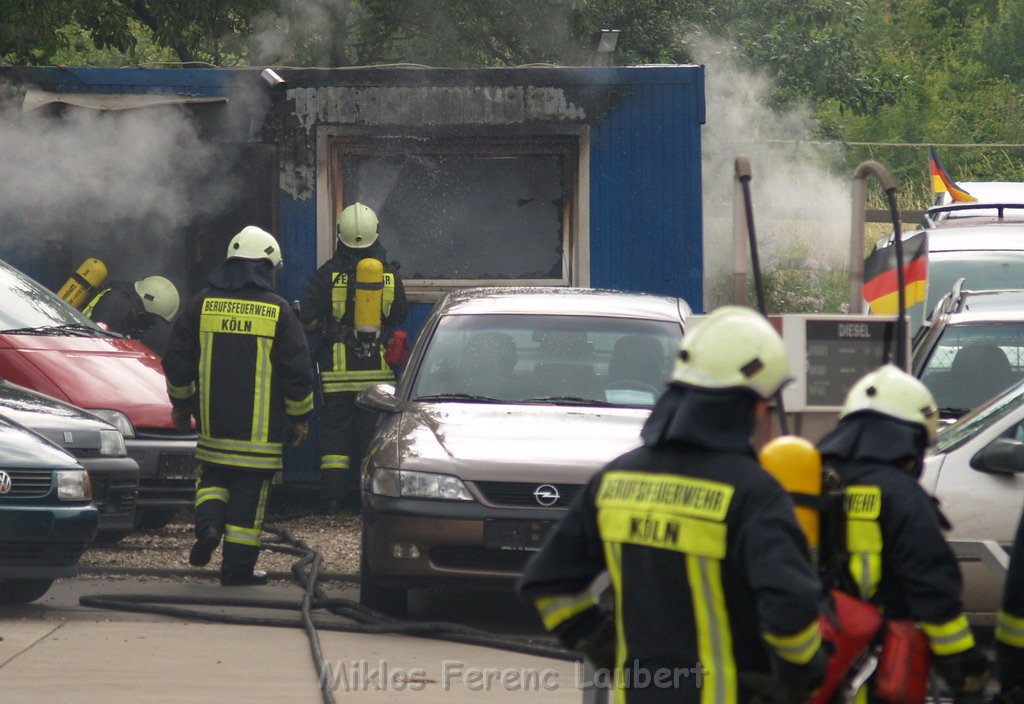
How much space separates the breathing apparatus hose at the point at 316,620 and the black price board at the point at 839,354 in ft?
7.28

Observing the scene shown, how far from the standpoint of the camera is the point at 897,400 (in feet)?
13.5

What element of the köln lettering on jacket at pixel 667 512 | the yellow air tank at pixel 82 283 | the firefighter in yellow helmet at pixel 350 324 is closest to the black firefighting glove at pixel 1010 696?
the köln lettering on jacket at pixel 667 512

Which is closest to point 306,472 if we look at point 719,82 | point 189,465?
point 189,465

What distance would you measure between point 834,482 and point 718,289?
16.2 metres

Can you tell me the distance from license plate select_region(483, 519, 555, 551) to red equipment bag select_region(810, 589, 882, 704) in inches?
148

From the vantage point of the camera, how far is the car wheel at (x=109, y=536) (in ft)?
29.3

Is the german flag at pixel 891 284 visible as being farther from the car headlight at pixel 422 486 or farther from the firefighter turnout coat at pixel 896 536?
the firefighter turnout coat at pixel 896 536

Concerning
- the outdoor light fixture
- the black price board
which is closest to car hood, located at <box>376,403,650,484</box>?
the black price board

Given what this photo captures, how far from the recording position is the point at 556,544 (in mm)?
3691

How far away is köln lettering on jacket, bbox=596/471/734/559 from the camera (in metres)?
3.38

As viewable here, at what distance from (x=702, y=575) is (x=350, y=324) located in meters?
8.60

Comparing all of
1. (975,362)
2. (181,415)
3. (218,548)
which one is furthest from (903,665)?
(218,548)

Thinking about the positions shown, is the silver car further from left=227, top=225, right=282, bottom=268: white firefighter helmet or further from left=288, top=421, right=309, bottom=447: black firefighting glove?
left=227, top=225, right=282, bottom=268: white firefighter helmet

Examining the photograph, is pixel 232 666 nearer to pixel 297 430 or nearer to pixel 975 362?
pixel 297 430
